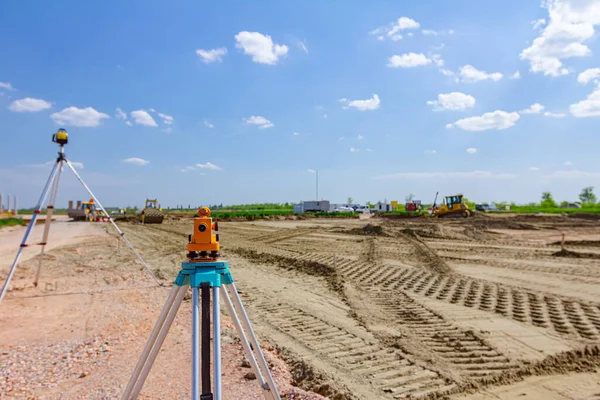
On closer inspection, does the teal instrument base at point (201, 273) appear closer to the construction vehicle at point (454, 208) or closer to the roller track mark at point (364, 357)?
the roller track mark at point (364, 357)

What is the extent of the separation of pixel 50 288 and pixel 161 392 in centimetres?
613

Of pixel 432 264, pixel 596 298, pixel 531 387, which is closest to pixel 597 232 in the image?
pixel 432 264

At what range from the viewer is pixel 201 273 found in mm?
2143

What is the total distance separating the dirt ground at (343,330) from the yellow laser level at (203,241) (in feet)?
5.49

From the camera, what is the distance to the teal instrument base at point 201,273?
2133 millimetres

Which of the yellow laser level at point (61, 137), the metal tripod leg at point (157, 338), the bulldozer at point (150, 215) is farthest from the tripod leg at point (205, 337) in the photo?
the bulldozer at point (150, 215)

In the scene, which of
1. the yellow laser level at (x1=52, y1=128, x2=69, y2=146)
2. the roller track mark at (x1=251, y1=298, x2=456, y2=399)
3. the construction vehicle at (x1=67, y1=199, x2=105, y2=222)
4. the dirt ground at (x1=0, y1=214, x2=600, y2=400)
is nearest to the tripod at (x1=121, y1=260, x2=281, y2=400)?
the dirt ground at (x1=0, y1=214, x2=600, y2=400)

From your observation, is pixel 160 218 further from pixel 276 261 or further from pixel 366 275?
pixel 366 275

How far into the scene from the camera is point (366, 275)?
940 cm

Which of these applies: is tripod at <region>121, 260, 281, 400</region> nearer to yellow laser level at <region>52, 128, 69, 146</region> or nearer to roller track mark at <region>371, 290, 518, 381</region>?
roller track mark at <region>371, 290, 518, 381</region>

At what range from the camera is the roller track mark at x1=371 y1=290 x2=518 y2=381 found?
427cm

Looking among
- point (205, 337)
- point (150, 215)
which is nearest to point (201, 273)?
point (205, 337)

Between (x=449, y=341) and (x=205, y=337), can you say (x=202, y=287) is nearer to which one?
(x=205, y=337)

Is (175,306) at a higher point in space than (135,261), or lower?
higher
